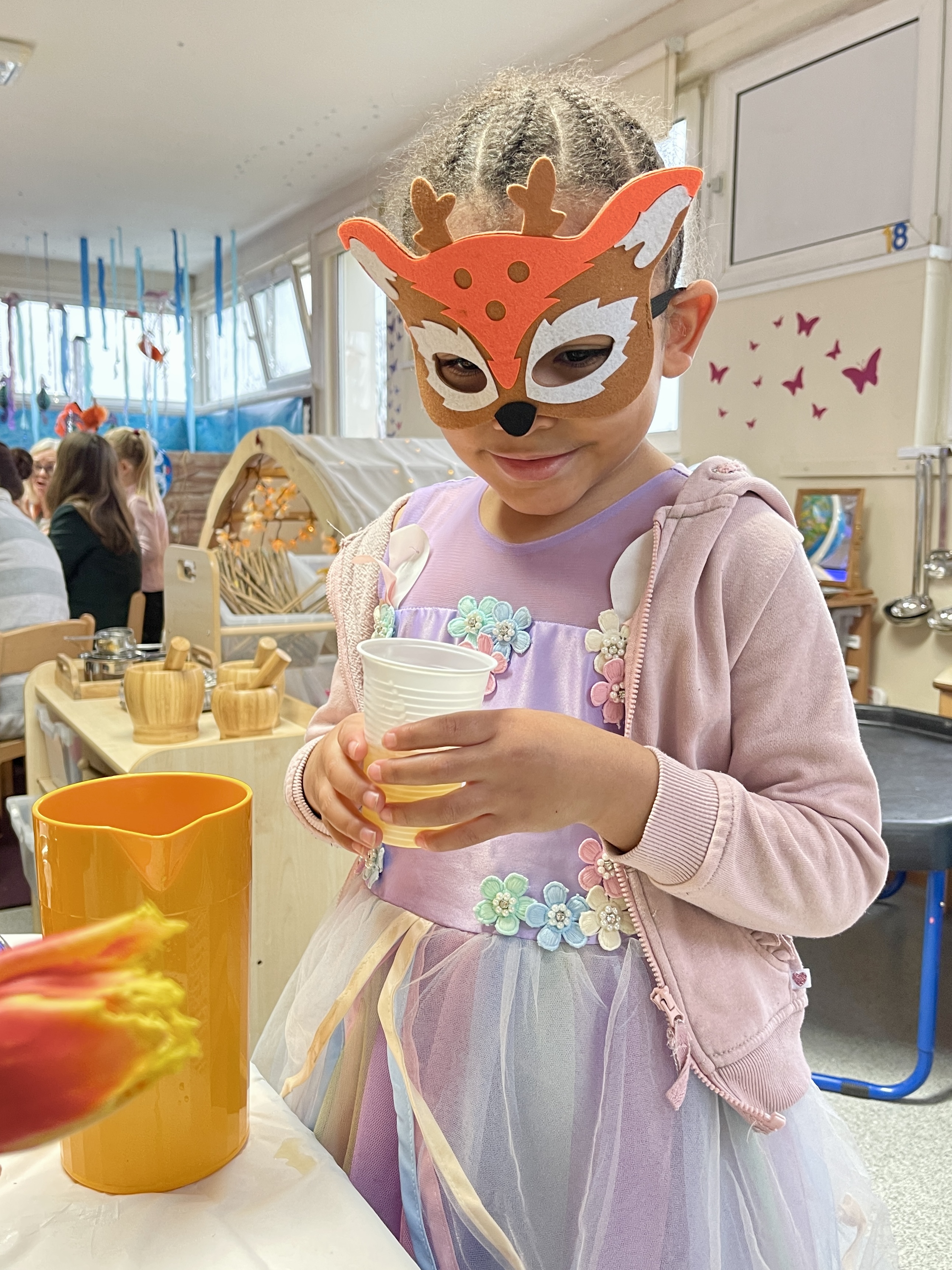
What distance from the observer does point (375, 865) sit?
685 millimetres

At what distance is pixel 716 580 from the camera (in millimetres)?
586

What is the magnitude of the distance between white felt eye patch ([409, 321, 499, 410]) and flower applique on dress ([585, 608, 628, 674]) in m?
0.15

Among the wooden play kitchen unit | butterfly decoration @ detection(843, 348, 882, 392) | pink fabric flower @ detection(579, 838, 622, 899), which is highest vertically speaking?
butterfly decoration @ detection(843, 348, 882, 392)

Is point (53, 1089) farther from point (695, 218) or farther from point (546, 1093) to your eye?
point (695, 218)

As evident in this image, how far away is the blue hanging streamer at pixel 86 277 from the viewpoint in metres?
6.09

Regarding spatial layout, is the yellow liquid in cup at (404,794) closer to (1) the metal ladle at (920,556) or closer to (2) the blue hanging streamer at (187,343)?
(1) the metal ladle at (920,556)

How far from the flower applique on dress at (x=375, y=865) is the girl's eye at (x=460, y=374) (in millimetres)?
315

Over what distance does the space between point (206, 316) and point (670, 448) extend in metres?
5.44

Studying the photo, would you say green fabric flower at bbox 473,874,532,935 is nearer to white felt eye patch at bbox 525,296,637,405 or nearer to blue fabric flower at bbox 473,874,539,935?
blue fabric flower at bbox 473,874,539,935

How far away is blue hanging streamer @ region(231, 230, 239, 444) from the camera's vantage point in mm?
5860

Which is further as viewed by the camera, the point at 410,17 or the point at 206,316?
the point at 206,316

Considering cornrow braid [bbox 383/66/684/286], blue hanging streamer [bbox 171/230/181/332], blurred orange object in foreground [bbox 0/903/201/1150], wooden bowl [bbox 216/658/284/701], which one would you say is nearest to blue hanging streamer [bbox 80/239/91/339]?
blue hanging streamer [bbox 171/230/181/332]

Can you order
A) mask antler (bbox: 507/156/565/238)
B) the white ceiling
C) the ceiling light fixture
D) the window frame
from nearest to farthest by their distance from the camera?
mask antler (bbox: 507/156/565/238), the window frame, the white ceiling, the ceiling light fixture

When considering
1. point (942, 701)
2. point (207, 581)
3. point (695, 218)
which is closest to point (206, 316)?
point (207, 581)
